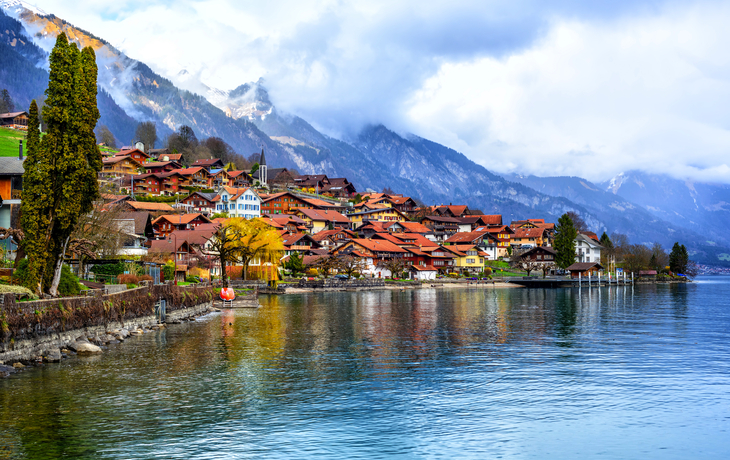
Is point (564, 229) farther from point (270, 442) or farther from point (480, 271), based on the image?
point (270, 442)

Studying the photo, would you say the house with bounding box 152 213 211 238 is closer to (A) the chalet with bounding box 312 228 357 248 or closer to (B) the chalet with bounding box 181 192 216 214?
(B) the chalet with bounding box 181 192 216 214

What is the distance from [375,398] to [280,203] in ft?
555

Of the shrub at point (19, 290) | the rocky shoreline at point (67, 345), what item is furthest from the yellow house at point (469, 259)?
the shrub at point (19, 290)

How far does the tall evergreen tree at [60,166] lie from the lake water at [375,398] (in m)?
8.73

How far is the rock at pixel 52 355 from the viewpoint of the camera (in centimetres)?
3428

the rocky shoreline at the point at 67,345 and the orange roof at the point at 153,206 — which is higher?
the orange roof at the point at 153,206

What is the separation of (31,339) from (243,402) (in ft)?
47.1

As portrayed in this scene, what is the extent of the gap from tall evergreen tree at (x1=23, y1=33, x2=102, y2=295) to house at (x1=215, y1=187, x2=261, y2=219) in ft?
430

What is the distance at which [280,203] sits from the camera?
7672 inches

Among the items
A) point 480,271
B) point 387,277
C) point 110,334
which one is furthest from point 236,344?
point 480,271

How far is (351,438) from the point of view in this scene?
2273 centimetres

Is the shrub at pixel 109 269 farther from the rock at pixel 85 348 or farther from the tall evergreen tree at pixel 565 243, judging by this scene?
the tall evergreen tree at pixel 565 243

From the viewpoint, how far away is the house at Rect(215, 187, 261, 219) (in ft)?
580

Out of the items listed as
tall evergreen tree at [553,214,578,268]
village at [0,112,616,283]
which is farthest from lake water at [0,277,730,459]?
tall evergreen tree at [553,214,578,268]
